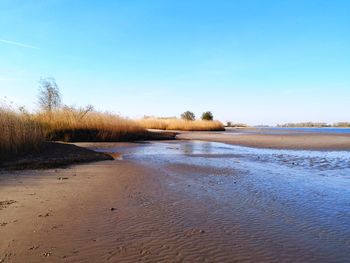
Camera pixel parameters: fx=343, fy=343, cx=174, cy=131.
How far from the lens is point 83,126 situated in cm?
2389

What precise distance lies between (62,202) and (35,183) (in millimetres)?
2062

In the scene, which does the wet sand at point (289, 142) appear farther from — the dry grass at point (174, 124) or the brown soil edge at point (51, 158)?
the dry grass at point (174, 124)

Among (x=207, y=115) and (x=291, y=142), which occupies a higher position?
(x=207, y=115)

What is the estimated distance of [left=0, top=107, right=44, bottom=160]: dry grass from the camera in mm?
11375

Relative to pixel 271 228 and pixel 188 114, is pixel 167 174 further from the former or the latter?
pixel 188 114

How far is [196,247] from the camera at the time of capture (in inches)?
158

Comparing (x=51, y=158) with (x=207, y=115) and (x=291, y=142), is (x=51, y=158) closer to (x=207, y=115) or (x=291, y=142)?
(x=291, y=142)

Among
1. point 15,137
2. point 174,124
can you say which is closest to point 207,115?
point 174,124

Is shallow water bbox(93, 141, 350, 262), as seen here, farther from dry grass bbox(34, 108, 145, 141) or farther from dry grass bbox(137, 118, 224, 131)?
dry grass bbox(137, 118, 224, 131)

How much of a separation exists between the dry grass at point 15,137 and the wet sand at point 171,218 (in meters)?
2.81

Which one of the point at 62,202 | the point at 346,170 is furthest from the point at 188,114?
the point at 62,202

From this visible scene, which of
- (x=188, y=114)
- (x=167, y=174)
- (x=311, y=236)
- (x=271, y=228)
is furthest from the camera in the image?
(x=188, y=114)

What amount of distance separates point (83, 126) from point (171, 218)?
1975 cm

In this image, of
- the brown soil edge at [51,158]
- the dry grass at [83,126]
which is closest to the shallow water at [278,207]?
the brown soil edge at [51,158]
